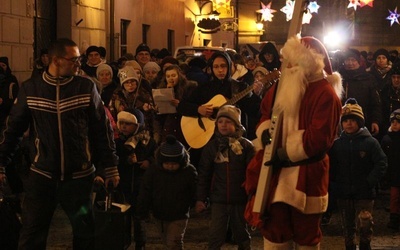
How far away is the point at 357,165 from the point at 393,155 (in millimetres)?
2186

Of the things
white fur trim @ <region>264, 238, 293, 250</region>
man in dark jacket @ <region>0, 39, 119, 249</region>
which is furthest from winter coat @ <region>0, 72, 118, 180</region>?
white fur trim @ <region>264, 238, 293, 250</region>

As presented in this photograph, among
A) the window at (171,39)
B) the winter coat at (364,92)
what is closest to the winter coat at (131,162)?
the winter coat at (364,92)

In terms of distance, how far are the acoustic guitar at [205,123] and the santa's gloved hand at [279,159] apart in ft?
11.2

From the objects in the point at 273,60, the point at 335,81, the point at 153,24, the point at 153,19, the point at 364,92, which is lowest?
the point at 364,92

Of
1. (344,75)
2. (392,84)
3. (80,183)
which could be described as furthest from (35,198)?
(392,84)

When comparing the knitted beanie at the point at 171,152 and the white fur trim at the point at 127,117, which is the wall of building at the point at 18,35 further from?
the knitted beanie at the point at 171,152

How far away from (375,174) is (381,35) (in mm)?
47841

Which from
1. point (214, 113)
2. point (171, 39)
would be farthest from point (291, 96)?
point (171, 39)

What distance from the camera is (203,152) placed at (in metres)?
8.72

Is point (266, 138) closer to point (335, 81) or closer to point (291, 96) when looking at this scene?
point (291, 96)

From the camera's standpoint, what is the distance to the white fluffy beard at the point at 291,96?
639cm

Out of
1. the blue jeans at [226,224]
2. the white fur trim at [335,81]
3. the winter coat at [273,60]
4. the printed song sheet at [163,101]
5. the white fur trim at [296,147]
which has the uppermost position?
the winter coat at [273,60]

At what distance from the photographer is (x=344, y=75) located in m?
12.8

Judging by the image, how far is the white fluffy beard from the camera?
6.39m
